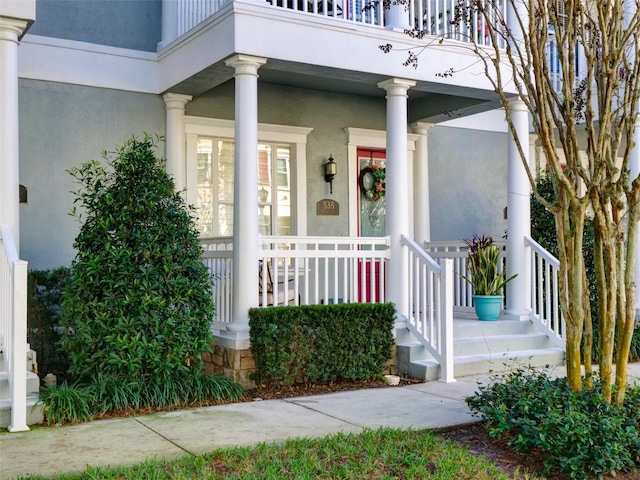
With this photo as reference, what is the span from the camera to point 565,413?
4395 mm

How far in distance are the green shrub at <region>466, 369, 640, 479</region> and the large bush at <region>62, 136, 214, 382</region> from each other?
8.44 feet

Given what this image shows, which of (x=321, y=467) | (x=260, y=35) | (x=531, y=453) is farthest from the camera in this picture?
(x=260, y=35)

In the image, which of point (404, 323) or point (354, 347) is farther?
point (404, 323)

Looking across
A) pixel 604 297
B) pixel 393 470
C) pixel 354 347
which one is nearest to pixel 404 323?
pixel 354 347

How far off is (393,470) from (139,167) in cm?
351

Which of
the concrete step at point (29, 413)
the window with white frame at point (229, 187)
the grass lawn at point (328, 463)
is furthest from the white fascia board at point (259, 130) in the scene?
the grass lawn at point (328, 463)

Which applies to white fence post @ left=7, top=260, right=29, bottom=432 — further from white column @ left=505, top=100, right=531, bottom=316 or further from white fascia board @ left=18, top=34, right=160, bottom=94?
white column @ left=505, top=100, right=531, bottom=316

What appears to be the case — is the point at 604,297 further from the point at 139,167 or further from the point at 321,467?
the point at 139,167

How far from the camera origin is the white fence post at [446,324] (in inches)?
285

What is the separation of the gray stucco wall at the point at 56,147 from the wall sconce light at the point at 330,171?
272 cm

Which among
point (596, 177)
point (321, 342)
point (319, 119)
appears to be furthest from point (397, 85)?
point (596, 177)

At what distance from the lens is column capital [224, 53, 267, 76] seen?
23.0ft

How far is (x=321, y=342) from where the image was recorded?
706cm

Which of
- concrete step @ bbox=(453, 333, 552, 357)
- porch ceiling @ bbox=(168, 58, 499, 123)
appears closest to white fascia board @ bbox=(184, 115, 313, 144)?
porch ceiling @ bbox=(168, 58, 499, 123)
